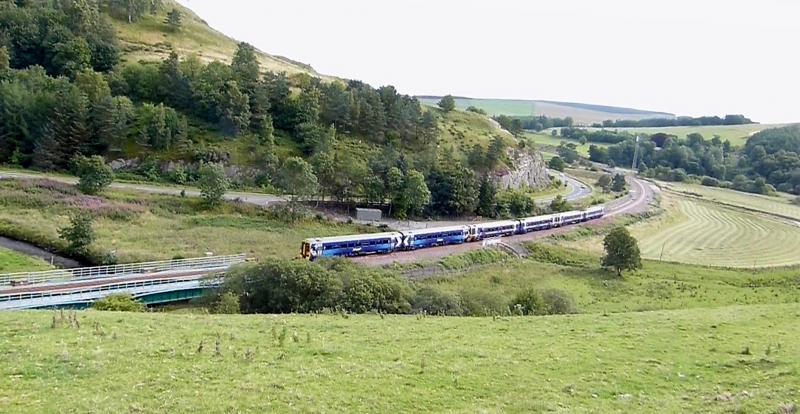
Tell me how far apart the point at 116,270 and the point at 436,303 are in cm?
2481

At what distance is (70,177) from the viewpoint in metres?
68.0

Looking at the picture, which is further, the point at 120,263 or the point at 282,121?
the point at 282,121

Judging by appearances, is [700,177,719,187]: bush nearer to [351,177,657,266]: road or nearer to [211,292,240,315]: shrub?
[351,177,657,266]: road

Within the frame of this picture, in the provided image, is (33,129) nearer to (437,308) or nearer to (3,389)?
(437,308)

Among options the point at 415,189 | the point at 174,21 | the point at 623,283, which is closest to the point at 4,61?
the point at 174,21

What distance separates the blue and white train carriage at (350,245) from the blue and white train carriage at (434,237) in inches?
55.8

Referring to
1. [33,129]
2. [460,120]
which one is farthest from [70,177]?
[460,120]

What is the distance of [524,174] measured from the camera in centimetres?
10862

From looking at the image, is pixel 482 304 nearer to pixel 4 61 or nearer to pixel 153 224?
pixel 153 224

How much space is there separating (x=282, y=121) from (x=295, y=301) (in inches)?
2390

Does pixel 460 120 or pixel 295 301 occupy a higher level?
pixel 460 120

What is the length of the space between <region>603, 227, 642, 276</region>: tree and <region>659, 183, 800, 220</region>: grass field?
8199 cm

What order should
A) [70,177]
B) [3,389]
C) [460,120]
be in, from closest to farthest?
[3,389]
[70,177]
[460,120]

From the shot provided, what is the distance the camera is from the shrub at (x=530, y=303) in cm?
3666
